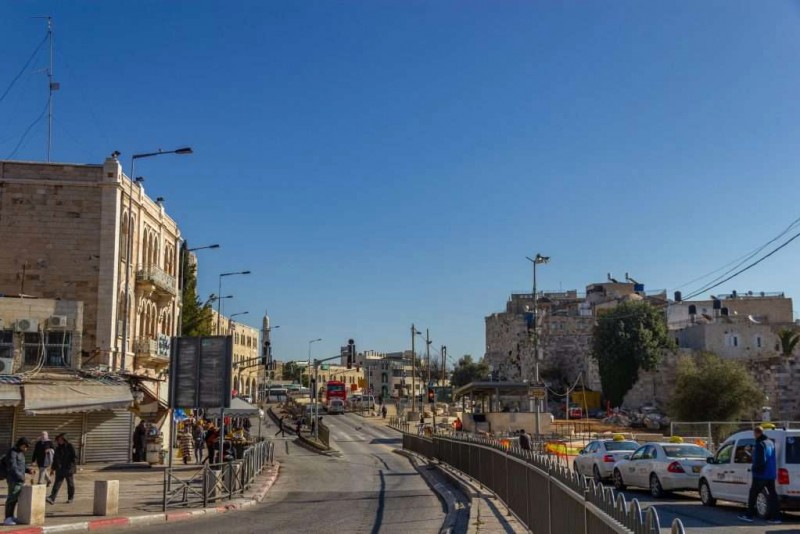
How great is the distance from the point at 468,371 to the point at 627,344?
5535cm

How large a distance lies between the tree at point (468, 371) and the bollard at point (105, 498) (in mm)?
115046

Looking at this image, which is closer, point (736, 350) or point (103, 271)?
point (103, 271)

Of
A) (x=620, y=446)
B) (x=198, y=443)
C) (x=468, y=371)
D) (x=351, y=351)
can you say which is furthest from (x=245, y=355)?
(x=620, y=446)

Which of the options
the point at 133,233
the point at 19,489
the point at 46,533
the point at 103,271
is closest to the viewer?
the point at 46,533

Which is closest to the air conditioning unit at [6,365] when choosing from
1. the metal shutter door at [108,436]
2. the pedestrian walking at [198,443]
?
the metal shutter door at [108,436]

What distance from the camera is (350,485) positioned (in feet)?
83.9

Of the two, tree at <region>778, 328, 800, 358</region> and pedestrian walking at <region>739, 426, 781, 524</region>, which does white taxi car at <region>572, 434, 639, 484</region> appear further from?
tree at <region>778, 328, 800, 358</region>

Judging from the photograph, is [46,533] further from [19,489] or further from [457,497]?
[457,497]

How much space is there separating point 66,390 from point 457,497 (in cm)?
1474

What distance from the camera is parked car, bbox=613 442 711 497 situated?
19156mm

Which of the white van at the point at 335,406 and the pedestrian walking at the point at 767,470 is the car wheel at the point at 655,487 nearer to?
the pedestrian walking at the point at 767,470

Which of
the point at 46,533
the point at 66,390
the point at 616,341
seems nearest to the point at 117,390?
the point at 66,390

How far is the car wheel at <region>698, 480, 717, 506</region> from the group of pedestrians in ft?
44.4

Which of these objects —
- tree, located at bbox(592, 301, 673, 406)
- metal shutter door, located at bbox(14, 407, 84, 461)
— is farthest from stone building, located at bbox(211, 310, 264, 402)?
metal shutter door, located at bbox(14, 407, 84, 461)
